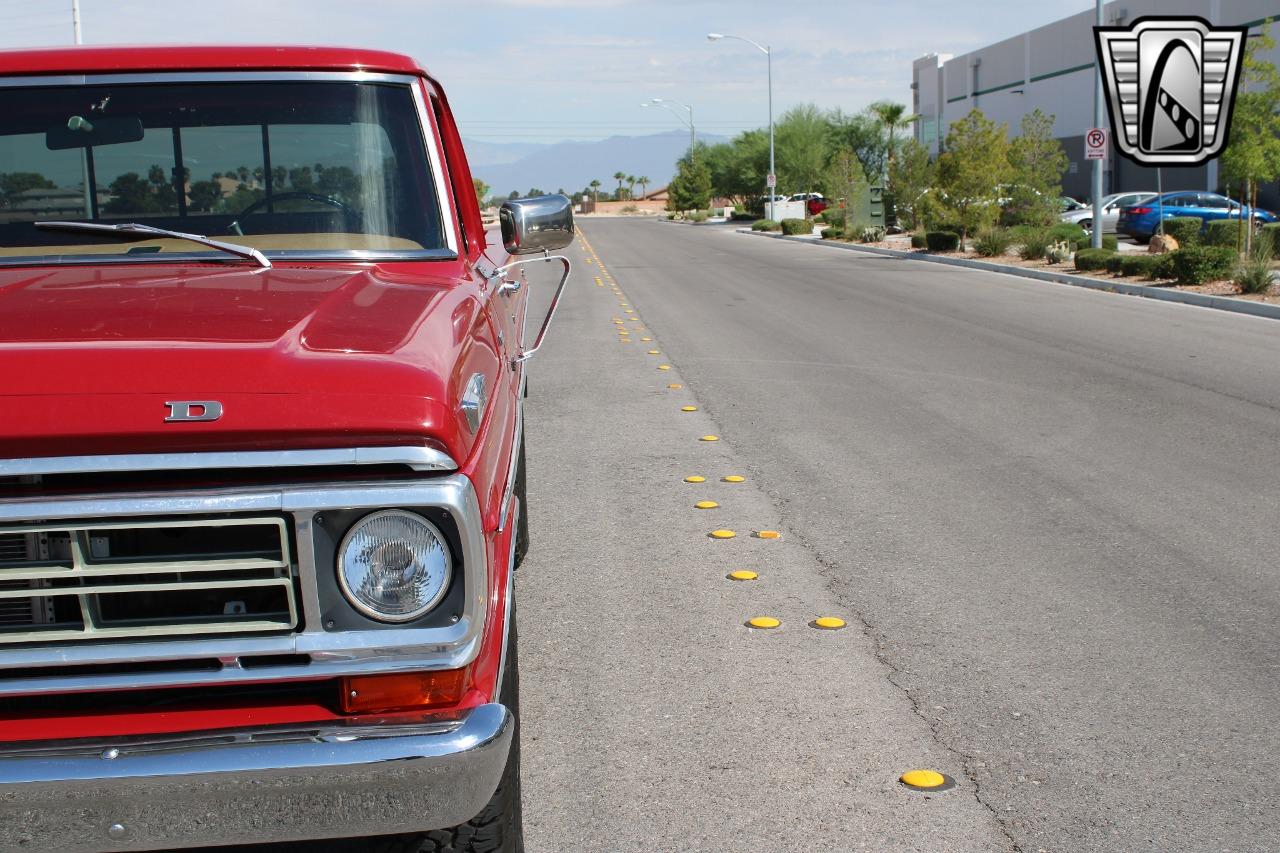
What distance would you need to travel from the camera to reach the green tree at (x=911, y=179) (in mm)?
37906

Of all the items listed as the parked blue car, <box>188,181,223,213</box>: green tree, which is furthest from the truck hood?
the parked blue car

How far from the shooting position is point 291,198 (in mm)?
4047

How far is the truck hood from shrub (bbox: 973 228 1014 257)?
27.3 m

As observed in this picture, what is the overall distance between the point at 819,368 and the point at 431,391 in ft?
32.0

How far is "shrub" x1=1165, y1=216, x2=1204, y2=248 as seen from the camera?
2728 cm

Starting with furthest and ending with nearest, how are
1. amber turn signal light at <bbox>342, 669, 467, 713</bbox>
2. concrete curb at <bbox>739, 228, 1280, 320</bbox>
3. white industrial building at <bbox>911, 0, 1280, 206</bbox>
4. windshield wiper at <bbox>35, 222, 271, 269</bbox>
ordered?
white industrial building at <bbox>911, 0, 1280, 206</bbox> → concrete curb at <bbox>739, 228, 1280, 320</bbox> → windshield wiper at <bbox>35, 222, 271, 269</bbox> → amber turn signal light at <bbox>342, 669, 467, 713</bbox>

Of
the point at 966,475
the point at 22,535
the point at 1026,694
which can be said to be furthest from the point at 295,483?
the point at 966,475

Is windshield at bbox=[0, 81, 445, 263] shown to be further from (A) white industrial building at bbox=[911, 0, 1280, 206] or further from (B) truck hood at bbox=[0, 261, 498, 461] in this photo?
(A) white industrial building at bbox=[911, 0, 1280, 206]

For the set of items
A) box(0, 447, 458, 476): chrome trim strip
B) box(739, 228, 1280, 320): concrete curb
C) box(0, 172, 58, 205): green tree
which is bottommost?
box(739, 228, 1280, 320): concrete curb

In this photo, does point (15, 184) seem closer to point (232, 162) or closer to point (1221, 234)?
point (232, 162)

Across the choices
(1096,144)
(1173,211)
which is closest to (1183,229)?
(1173,211)

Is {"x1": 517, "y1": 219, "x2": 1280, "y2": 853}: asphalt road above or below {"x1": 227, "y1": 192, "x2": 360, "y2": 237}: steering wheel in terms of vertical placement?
below

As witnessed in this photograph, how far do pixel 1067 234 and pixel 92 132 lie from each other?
28136 millimetres

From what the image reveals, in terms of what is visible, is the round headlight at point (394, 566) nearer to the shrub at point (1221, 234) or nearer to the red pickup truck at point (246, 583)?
the red pickup truck at point (246, 583)
